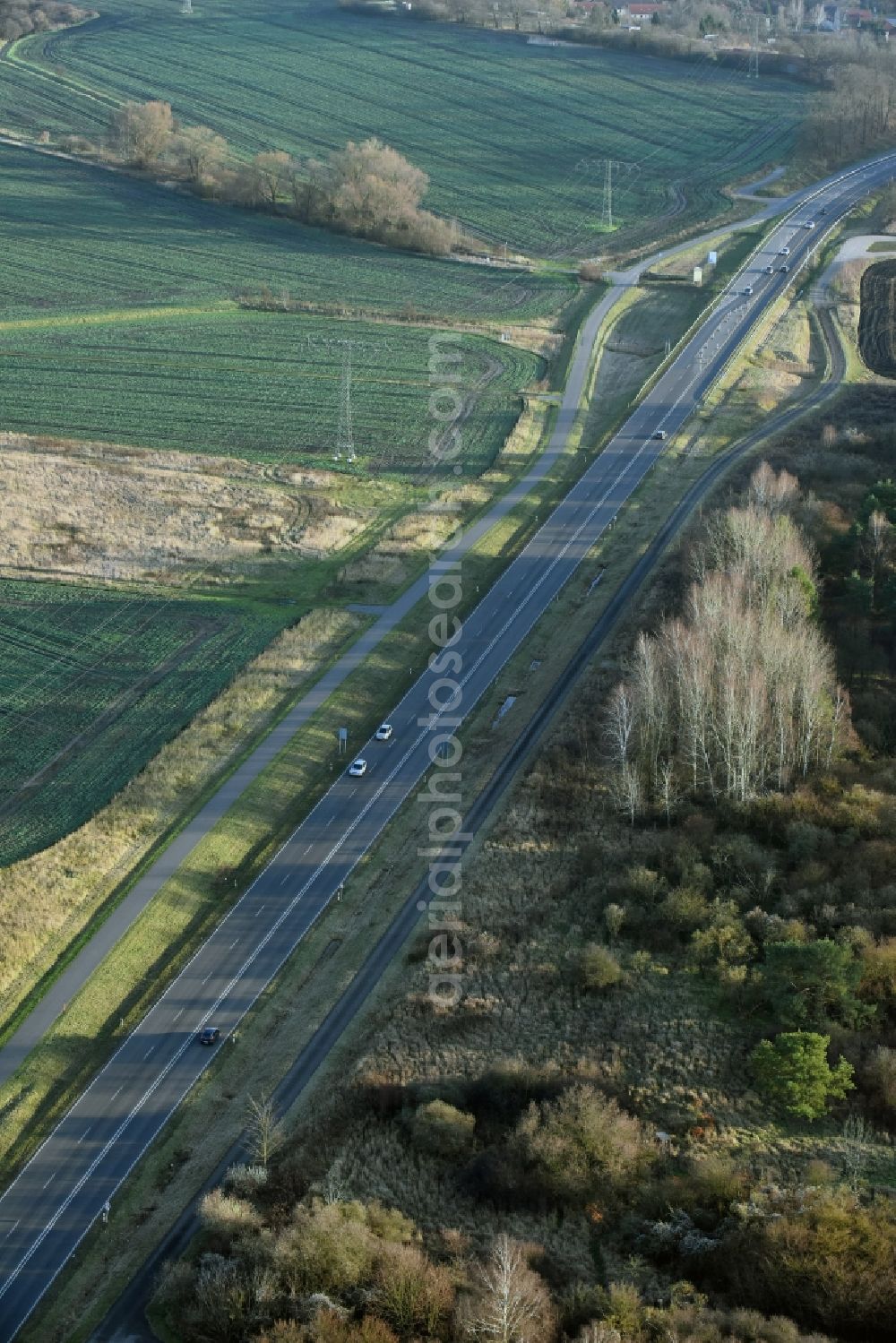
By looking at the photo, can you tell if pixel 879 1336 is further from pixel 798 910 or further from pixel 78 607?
pixel 78 607

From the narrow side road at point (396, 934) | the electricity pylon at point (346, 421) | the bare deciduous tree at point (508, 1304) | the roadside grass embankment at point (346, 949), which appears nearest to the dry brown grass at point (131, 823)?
the roadside grass embankment at point (346, 949)

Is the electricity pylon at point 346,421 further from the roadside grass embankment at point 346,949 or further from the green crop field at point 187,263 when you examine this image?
the roadside grass embankment at point 346,949

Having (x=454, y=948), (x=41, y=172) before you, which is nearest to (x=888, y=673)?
(x=454, y=948)

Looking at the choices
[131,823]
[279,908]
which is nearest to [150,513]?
[131,823]

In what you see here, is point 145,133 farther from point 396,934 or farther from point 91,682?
point 396,934

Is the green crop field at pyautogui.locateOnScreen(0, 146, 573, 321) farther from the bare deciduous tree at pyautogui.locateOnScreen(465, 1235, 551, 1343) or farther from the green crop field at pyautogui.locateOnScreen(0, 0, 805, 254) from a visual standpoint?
the bare deciduous tree at pyautogui.locateOnScreen(465, 1235, 551, 1343)

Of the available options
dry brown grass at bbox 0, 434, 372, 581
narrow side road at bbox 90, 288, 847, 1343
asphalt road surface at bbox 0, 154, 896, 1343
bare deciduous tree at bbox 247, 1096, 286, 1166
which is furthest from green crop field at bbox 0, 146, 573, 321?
bare deciduous tree at bbox 247, 1096, 286, 1166
